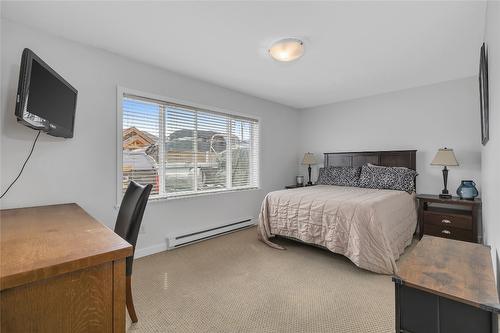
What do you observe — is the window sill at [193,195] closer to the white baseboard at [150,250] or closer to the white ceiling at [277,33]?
the white baseboard at [150,250]

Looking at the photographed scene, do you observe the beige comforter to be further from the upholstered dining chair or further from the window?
the upholstered dining chair

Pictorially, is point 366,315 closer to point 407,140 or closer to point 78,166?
point 78,166

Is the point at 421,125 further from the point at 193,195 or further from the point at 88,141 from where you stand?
the point at 88,141

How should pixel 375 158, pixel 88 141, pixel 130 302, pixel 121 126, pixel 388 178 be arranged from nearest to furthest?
pixel 130 302
pixel 88 141
pixel 121 126
pixel 388 178
pixel 375 158

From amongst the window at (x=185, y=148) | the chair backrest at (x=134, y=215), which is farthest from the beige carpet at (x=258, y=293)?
the window at (x=185, y=148)

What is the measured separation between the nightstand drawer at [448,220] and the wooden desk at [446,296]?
6.87 feet

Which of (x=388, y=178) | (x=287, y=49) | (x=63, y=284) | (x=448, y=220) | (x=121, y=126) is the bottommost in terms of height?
(x=448, y=220)

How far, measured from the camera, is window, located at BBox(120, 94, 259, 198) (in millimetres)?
2898

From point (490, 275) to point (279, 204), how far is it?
7.16ft

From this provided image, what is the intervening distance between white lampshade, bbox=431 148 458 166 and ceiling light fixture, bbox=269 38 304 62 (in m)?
2.47

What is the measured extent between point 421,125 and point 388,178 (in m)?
1.04

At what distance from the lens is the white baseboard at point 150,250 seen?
284 cm

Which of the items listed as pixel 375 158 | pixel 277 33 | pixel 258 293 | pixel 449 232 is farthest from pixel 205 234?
pixel 449 232

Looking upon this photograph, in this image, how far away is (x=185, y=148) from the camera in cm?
338
